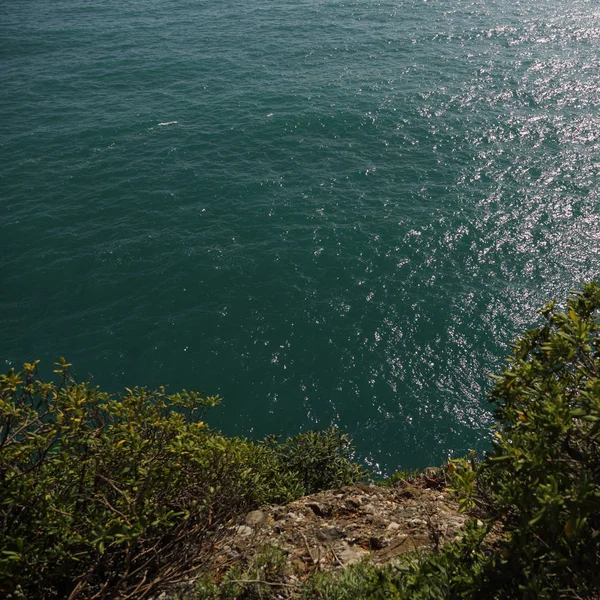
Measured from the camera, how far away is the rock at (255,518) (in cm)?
1859

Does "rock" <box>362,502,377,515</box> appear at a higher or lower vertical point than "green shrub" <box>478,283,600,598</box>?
lower

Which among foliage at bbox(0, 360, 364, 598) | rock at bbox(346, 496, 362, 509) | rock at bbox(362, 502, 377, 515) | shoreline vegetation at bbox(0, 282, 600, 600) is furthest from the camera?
rock at bbox(346, 496, 362, 509)

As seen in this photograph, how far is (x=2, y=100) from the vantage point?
71.4 metres

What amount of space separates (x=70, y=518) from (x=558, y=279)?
41.9m

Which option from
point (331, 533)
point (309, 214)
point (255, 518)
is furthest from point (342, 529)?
point (309, 214)

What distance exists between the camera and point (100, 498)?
49.9 ft

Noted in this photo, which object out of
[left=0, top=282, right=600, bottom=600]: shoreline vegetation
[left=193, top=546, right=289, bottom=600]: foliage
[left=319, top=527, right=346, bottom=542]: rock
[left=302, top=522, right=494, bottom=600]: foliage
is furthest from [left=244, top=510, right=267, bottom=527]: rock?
[left=302, top=522, right=494, bottom=600]: foliage

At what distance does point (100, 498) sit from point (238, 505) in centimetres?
576

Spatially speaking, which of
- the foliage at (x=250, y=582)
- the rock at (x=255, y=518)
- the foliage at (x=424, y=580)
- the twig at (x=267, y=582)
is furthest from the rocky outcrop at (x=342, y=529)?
the foliage at (x=424, y=580)

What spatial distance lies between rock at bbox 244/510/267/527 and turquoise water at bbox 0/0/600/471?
17400mm

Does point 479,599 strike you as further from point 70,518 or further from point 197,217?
point 197,217

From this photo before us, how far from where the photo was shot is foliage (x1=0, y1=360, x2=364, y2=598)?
14.1 meters

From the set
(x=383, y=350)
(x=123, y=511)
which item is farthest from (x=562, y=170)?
(x=123, y=511)

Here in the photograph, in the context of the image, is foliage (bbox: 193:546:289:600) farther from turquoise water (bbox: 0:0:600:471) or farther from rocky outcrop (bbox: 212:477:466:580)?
turquoise water (bbox: 0:0:600:471)
